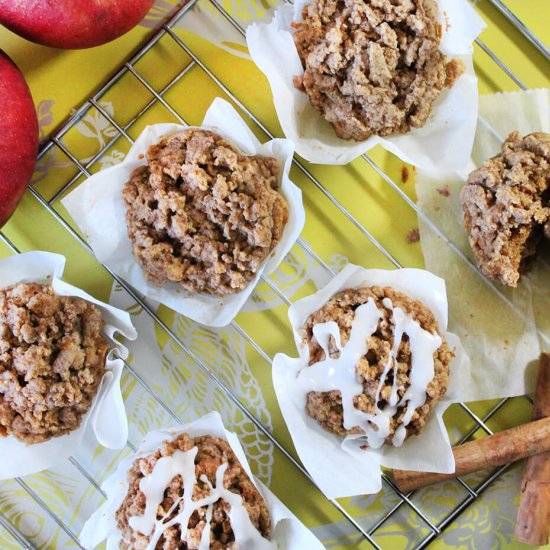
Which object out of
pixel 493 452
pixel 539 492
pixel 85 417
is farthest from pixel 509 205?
pixel 85 417

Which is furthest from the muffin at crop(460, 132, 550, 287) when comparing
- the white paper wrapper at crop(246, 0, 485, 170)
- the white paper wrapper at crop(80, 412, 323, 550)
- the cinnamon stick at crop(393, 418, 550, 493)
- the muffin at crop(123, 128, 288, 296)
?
the white paper wrapper at crop(80, 412, 323, 550)

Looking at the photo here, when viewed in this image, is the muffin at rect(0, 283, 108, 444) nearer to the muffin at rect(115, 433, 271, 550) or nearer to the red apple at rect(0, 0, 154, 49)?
the muffin at rect(115, 433, 271, 550)

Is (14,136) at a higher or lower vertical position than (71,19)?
lower

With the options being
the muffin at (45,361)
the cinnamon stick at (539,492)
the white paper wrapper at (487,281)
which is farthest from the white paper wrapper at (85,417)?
the cinnamon stick at (539,492)

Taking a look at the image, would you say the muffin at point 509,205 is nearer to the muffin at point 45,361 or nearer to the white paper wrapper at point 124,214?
the white paper wrapper at point 124,214

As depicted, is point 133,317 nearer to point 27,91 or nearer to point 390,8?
point 27,91

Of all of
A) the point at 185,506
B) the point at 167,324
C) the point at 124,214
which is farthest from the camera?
the point at 167,324

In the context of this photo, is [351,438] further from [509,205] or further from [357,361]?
[509,205]
